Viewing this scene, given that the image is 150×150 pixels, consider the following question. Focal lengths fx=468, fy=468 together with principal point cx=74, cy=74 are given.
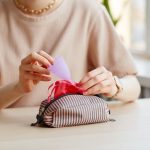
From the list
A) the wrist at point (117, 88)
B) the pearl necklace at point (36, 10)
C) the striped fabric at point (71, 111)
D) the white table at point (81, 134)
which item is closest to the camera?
the white table at point (81, 134)

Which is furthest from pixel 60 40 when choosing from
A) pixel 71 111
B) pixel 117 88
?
pixel 71 111

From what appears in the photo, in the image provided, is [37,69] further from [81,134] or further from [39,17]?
[39,17]

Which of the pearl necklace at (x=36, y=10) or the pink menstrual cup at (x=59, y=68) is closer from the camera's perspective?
the pink menstrual cup at (x=59, y=68)

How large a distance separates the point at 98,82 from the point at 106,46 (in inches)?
15.3

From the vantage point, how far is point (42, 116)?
119 cm

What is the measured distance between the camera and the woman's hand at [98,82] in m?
1.23

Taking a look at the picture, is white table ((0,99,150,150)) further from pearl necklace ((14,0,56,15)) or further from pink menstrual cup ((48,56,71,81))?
pearl necklace ((14,0,56,15))

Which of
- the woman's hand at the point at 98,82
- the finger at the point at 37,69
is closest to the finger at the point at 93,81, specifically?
the woman's hand at the point at 98,82

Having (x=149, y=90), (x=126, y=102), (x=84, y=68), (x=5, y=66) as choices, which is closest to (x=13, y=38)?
(x=5, y=66)

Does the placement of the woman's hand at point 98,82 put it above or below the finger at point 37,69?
below

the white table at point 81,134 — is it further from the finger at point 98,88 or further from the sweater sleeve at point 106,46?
the sweater sleeve at point 106,46

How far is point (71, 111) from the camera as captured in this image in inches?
46.2

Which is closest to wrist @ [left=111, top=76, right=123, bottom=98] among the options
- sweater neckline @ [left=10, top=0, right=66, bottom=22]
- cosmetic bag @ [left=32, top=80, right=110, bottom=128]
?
cosmetic bag @ [left=32, top=80, right=110, bottom=128]

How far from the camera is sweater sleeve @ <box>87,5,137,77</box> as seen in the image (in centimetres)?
A: 158
